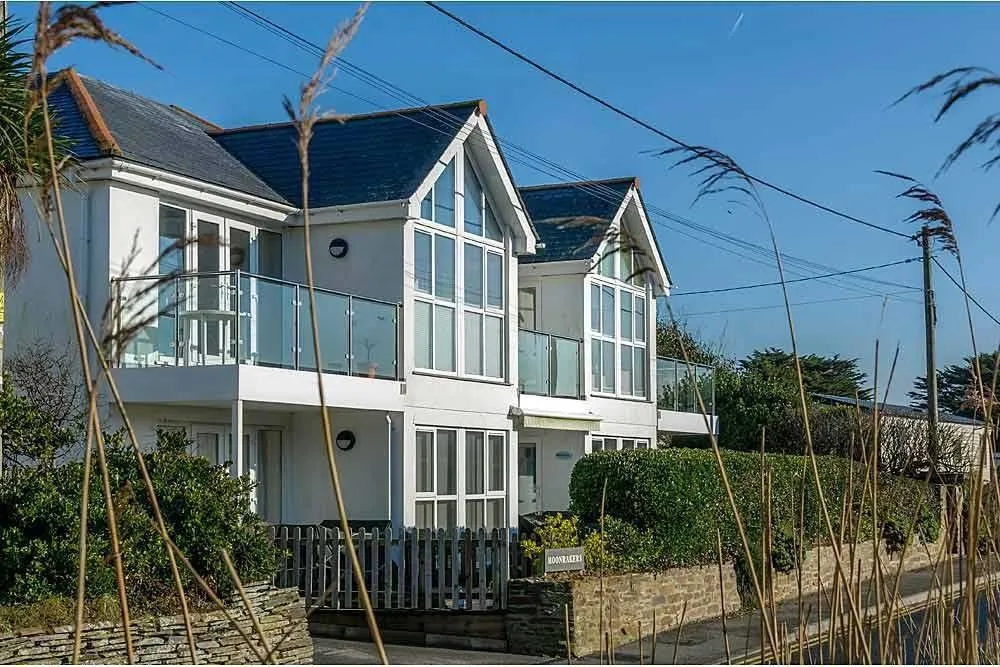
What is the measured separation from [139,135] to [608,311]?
35.9 feet

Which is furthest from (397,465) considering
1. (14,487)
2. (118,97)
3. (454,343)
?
(14,487)

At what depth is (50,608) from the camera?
1003 centimetres

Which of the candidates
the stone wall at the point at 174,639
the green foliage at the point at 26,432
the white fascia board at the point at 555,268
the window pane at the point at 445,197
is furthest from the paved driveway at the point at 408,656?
the white fascia board at the point at 555,268

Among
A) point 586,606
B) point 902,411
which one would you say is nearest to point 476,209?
point 586,606

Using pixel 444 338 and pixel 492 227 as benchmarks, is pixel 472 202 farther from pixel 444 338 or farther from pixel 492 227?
pixel 444 338

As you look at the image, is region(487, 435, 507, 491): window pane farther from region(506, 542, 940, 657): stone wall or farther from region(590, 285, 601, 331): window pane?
region(506, 542, 940, 657): stone wall

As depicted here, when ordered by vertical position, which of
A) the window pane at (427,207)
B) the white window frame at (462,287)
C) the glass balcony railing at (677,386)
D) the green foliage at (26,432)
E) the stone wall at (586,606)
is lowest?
the stone wall at (586,606)

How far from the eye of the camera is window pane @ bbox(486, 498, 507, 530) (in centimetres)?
2098

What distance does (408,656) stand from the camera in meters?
13.9

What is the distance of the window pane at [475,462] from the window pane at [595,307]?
16.7 feet

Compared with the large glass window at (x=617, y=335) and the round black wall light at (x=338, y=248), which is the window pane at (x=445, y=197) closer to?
the round black wall light at (x=338, y=248)

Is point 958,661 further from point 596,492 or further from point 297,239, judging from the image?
point 297,239

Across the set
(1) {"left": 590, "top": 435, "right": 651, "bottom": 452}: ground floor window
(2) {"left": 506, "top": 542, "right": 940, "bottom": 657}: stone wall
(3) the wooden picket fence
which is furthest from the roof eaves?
(1) {"left": 590, "top": 435, "right": 651, "bottom": 452}: ground floor window

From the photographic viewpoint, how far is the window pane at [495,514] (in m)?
21.0
